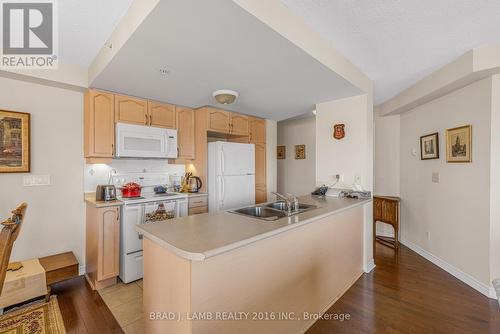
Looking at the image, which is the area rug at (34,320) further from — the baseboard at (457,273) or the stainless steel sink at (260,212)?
the baseboard at (457,273)

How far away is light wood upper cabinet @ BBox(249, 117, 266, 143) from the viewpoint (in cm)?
392

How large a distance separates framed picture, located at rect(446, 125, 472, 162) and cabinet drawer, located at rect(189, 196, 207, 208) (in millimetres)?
3128

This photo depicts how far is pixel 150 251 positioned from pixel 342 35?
218cm

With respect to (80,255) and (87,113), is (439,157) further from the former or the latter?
(80,255)

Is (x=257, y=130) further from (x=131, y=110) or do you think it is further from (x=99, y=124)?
(x=99, y=124)

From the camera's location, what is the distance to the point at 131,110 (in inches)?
110

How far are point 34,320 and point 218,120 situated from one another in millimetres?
2805

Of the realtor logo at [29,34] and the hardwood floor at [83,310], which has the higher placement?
the realtor logo at [29,34]

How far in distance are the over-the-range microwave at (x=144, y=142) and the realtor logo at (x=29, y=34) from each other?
2.89ft

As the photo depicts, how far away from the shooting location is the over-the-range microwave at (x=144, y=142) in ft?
8.78

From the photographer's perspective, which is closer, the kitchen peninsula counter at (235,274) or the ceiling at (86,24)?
the kitchen peninsula counter at (235,274)

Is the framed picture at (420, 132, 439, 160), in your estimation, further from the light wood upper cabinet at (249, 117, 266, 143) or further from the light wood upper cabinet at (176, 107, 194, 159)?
the light wood upper cabinet at (176, 107, 194, 159)

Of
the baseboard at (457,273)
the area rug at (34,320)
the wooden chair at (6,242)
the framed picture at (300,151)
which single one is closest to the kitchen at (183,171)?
the area rug at (34,320)

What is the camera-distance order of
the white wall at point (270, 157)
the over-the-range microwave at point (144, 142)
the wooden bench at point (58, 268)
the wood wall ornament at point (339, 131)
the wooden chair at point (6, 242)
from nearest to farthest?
the wooden chair at point (6, 242)
the wooden bench at point (58, 268)
the over-the-range microwave at point (144, 142)
the wood wall ornament at point (339, 131)
the white wall at point (270, 157)
